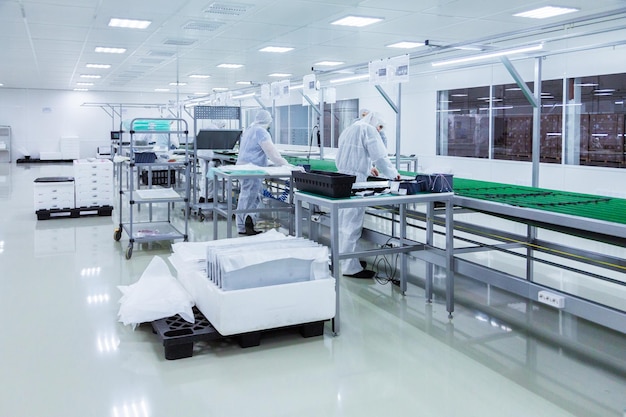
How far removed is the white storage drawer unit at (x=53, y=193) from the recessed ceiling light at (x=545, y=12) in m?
6.40

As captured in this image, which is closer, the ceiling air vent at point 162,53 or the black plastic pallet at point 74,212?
the black plastic pallet at point 74,212

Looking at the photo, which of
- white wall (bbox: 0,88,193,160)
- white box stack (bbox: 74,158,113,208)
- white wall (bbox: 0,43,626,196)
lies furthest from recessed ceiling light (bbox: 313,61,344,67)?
white wall (bbox: 0,88,193,160)

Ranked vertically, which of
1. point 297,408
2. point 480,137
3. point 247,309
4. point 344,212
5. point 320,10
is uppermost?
point 320,10

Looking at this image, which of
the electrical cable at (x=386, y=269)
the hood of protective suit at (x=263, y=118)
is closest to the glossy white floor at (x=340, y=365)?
the electrical cable at (x=386, y=269)

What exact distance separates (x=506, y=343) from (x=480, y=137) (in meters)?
7.51

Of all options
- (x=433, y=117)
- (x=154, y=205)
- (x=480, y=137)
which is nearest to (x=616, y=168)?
(x=480, y=137)

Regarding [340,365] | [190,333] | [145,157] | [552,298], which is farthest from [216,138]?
[552,298]

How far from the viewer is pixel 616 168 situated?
25.1 ft

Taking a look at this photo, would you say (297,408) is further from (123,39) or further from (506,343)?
(123,39)

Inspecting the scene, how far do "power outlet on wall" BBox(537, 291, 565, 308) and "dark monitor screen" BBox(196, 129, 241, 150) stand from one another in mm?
5411

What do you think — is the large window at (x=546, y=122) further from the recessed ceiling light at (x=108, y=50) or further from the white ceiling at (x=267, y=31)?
the recessed ceiling light at (x=108, y=50)

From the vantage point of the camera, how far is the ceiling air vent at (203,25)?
7.16 metres

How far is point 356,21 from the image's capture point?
709cm

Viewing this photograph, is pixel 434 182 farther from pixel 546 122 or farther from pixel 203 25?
pixel 546 122
